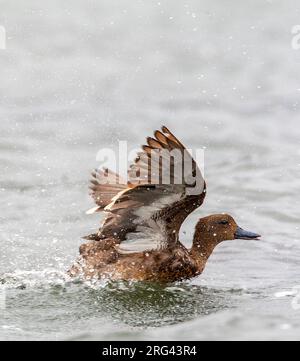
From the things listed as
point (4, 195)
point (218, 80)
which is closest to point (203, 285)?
point (4, 195)

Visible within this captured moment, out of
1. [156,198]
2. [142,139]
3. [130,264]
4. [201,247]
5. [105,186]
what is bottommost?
[130,264]

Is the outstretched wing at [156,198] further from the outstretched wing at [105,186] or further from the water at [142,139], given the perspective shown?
the water at [142,139]

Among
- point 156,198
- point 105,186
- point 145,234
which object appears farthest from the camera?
point 105,186

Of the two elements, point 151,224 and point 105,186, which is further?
point 105,186

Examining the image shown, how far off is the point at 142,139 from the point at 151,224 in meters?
4.58

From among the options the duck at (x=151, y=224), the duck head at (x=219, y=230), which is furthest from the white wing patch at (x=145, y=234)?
the duck head at (x=219, y=230)

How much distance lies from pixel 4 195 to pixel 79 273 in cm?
307

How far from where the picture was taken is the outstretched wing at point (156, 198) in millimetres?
7867

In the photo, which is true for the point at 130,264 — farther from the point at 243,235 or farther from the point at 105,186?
the point at 243,235

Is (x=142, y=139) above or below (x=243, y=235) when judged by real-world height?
above

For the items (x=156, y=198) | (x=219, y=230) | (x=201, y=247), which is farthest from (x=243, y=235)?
(x=156, y=198)

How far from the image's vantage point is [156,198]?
327 inches

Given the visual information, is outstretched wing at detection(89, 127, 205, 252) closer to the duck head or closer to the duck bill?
the duck head
